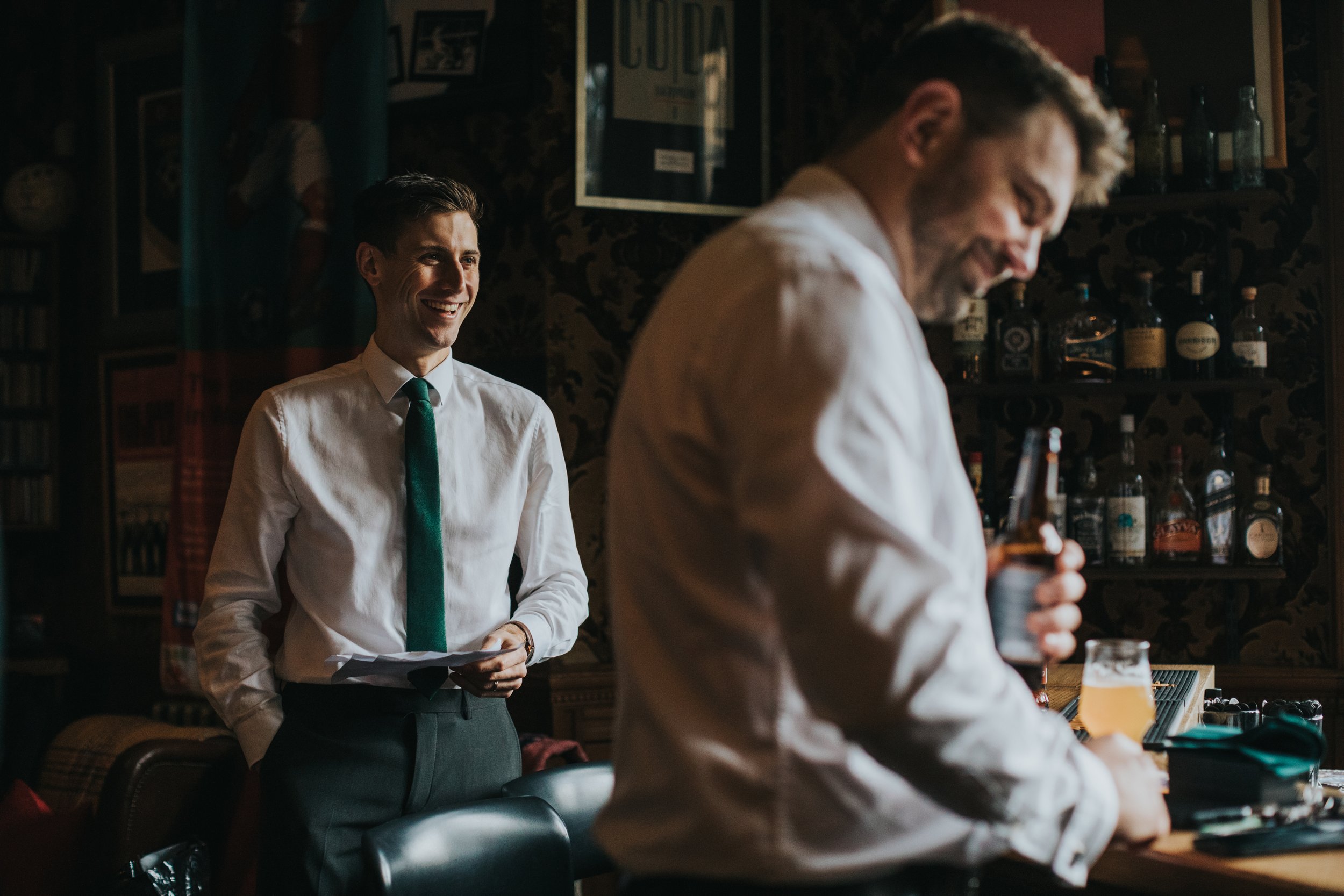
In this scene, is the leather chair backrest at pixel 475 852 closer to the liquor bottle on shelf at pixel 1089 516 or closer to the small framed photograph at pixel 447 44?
the liquor bottle on shelf at pixel 1089 516

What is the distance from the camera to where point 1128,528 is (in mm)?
3328

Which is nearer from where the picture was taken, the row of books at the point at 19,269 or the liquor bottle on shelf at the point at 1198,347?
the liquor bottle on shelf at the point at 1198,347

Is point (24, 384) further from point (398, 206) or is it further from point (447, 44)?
point (398, 206)

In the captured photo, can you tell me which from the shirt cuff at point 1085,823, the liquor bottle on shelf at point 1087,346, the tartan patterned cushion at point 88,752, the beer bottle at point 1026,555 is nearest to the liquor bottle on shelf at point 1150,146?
the liquor bottle on shelf at point 1087,346

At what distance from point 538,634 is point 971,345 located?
180cm

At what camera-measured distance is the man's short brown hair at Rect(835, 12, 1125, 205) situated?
100 cm

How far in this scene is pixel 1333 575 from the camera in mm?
3391

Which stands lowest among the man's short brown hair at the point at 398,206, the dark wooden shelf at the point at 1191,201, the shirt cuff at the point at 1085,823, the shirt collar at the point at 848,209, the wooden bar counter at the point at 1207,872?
the wooden bar counter at the point at 1207,872

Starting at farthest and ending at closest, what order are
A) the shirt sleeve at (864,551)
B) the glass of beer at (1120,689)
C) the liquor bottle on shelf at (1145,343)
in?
the liquor bottle on shelf at (1145,343)
the glass of beer at (1120,689)
the shirt sleeve at (864,551)

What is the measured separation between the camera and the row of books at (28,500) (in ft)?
15.1

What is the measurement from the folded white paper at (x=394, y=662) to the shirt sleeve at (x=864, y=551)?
1.13 meters

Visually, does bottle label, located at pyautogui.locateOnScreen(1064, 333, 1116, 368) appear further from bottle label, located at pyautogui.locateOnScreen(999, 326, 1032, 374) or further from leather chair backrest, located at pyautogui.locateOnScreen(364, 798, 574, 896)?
leather chair backrest, located at pyautogui.locateOnScreen(364, 798, 574, 896)

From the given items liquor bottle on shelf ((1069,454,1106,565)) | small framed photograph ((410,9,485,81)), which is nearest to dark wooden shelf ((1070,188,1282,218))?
liquor bottle on shelf ((1069,454,1106,565))

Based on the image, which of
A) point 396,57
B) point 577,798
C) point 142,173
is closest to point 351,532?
point 577,798
